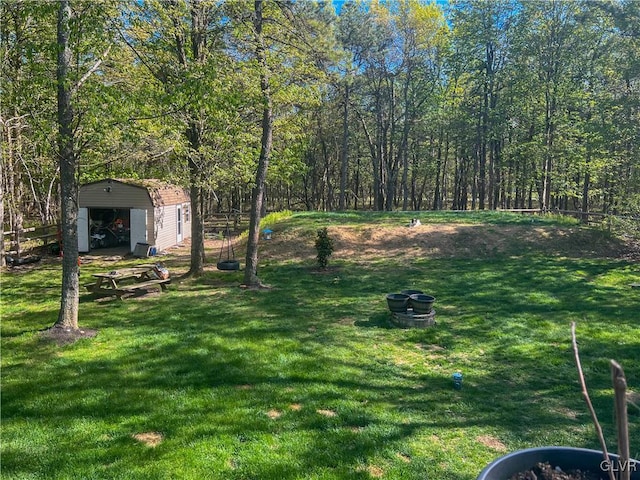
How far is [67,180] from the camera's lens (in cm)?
702

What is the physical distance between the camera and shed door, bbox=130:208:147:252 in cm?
1783

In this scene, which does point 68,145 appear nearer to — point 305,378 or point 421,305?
point 305,378

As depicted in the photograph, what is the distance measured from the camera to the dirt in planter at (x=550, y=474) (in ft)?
7.68

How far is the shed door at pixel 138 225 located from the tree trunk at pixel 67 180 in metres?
10.8

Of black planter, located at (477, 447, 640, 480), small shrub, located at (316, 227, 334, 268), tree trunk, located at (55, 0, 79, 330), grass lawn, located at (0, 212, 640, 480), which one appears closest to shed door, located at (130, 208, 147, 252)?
grass lawn, located at (0, 212, 640, 480)

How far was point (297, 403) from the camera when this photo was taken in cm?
502

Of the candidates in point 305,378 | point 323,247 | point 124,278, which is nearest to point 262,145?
point 323,247

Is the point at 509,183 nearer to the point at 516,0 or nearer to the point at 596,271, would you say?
the point at 516,0

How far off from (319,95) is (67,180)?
726 centimetres

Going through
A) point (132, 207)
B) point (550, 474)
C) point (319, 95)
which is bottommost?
point (550, 474)

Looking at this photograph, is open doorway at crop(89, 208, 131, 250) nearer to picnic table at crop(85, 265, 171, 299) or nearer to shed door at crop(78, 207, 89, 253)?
shed door at crop(78, 207, 89, 253)

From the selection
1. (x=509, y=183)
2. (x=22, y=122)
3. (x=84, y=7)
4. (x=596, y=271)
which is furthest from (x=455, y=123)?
(x=84, y=7)

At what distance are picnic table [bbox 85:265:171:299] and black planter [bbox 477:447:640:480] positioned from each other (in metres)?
9.38

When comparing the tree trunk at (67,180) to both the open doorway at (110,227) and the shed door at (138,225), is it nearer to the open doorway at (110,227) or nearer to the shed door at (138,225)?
the shed door at (138,225)
